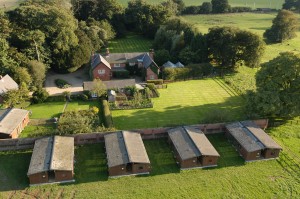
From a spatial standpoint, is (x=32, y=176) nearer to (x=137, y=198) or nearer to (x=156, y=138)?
(x=137, y=198)

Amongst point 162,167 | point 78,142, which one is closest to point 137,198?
point 162,167

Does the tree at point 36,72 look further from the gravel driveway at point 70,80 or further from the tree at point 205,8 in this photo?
the tree at point 205,8

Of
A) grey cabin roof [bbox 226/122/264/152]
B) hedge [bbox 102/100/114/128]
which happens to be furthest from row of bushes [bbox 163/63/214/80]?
grey cabin roof [bbox 226/122/264/152]

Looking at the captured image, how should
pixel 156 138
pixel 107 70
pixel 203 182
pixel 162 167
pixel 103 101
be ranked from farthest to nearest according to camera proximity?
pixel 107 70 < pixel 103 101 < pixel 156 138 < pixel 162 167 < pixel 203 182

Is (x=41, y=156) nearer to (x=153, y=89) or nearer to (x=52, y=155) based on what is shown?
(x=52, y=155)

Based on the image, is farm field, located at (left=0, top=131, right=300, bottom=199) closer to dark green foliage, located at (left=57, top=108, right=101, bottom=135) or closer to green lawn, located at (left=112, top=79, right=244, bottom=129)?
dark green foliage, located at (left=57, top=108, right=101, bottom=135)

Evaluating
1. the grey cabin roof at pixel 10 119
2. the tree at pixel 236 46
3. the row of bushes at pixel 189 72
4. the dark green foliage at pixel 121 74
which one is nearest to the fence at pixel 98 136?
the grey cabin roof at pixel 10 119
